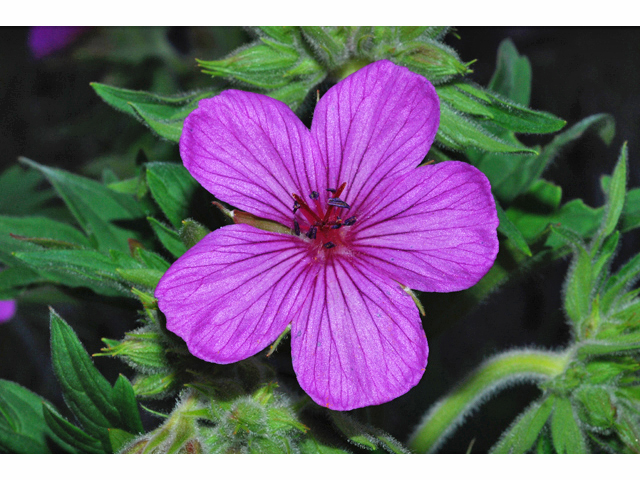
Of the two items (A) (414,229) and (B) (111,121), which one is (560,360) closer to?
(A) (414,229)

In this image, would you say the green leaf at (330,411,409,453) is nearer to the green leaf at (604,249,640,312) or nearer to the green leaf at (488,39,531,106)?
the green leaf at (604,249,640,312)

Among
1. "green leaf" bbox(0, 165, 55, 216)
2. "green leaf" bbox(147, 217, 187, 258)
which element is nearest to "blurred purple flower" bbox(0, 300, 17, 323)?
"green leaf" bbox(0, 165, 55, 216)

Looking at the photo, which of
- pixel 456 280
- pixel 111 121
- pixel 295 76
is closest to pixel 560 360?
pixel 456 280

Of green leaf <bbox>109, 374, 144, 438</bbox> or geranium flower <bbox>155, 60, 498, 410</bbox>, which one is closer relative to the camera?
geranium flower <bbox>155, 60, 498, 410</bbox>

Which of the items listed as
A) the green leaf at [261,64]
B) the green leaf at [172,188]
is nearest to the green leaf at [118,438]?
the green leaf at [172,188]

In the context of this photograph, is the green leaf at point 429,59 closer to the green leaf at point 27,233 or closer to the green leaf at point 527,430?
the green leaf at point 527,430
